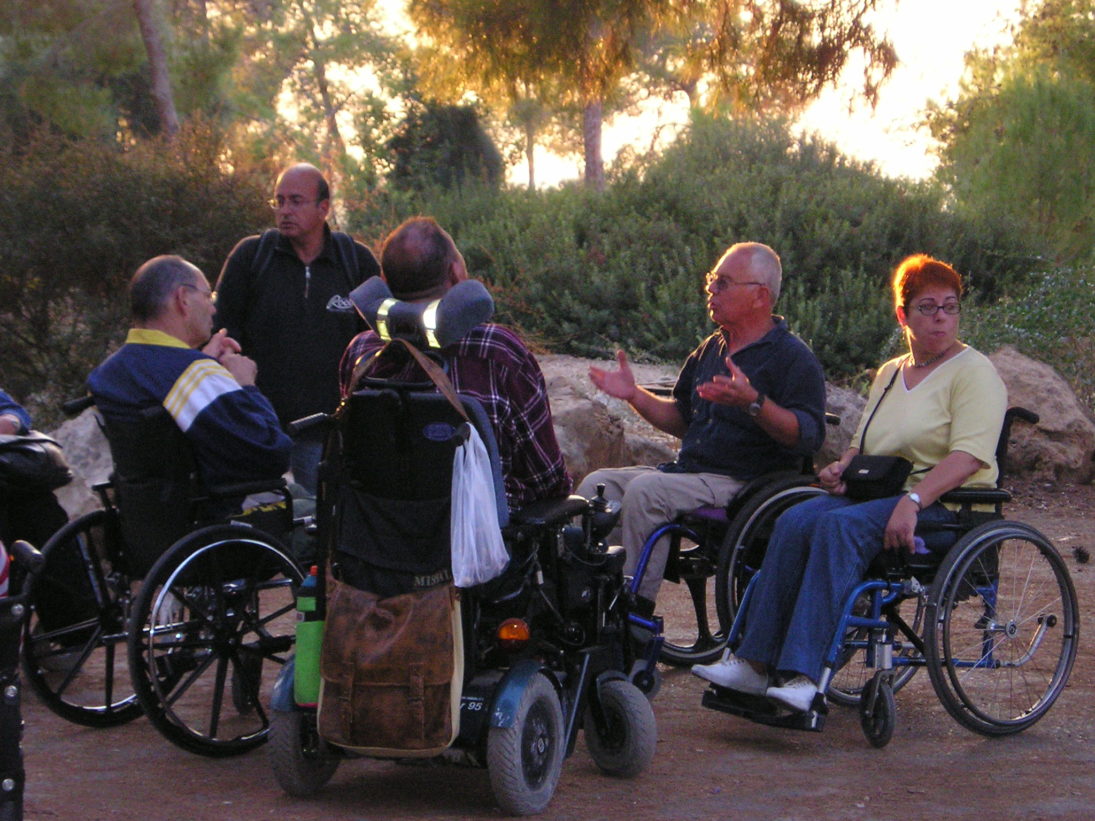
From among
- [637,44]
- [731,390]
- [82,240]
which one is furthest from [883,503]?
[637,44]

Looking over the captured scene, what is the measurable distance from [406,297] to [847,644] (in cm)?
184

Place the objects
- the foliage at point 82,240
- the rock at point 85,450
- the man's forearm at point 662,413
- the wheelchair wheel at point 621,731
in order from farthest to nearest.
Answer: the foliage at point 82,240 < the rock at point 85,450 < the man's forearm at point 662,413 < the wheelchair wheel at point 621,731

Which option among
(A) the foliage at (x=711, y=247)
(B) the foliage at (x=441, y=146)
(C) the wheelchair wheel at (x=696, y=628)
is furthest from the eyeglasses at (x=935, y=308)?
(B) the foliage at (x=441, y=146)

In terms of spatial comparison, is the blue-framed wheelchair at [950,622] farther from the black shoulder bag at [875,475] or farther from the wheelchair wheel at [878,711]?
the black shoulder bag at [875,475]

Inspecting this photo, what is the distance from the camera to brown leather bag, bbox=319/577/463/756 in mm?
3574

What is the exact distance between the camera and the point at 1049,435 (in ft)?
34.7

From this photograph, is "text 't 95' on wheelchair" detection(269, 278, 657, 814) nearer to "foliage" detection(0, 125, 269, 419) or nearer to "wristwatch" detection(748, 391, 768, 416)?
"wristwatch" detection(748, 391, 768, 416)

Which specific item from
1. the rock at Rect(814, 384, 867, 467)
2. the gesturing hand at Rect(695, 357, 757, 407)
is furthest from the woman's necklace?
the rock at Rect(814, 384, 867, 467)

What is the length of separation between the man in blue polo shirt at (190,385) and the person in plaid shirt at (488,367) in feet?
2.22

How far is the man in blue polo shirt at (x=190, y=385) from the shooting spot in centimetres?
450

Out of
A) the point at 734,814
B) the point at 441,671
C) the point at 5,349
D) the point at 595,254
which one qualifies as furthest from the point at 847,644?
the point at 595,254

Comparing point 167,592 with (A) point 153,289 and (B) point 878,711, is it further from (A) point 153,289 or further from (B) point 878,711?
(B) point 878,711

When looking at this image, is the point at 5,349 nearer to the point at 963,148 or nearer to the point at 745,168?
the point at 745,168

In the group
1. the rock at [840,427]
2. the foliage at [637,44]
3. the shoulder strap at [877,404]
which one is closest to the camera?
the shoulder strap at [877,404]
